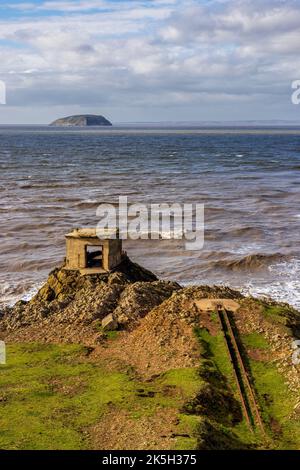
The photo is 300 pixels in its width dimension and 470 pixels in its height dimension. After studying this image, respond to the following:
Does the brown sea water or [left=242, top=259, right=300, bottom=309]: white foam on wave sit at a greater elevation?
the brown sea water

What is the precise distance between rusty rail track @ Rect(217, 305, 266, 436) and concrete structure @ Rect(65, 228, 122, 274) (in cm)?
831

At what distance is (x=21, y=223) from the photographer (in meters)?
59.7

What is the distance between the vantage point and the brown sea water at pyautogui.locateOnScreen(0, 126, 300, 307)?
41906 mm

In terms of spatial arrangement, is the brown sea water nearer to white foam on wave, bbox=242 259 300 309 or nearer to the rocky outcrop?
white foam on wave, bbox=242 259 300 309

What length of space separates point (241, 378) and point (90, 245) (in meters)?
13.5

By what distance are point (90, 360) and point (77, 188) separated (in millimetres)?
65628

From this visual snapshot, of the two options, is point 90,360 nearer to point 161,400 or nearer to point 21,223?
point 161,400

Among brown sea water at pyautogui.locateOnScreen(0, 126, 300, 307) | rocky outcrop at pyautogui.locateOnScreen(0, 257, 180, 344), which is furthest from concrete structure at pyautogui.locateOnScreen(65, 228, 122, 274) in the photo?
brown sea water at pyautogui.locateOnScreen(0, 126, 300, 307)

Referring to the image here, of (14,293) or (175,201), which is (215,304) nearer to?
(14,293)

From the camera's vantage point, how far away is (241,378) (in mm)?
20625

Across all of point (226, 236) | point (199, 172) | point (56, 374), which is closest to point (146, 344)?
point (56, 374)

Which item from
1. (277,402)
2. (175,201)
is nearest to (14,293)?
(277,402)

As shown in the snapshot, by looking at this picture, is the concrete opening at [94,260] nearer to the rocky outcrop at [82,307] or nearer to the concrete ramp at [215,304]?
the rocky outcrop at [82,307]
